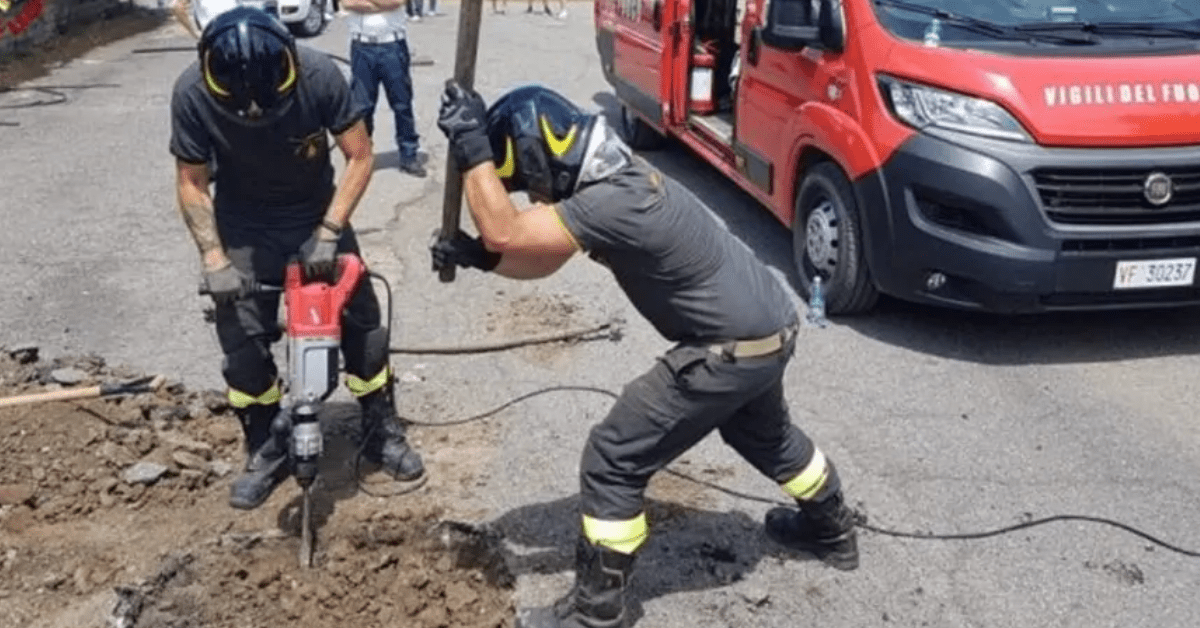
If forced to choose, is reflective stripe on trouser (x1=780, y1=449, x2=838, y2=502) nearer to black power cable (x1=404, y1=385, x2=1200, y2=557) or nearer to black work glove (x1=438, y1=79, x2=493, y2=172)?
black power cable (x1=404, y1=385, x2=1200, y2=557)

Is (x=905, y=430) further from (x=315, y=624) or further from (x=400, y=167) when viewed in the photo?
(x=400, y=167)

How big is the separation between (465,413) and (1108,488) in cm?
258

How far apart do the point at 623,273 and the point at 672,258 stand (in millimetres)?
170

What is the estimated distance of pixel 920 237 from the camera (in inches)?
249

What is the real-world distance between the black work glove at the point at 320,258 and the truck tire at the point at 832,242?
2.91 meters

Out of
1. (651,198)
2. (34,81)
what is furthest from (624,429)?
(34,81)

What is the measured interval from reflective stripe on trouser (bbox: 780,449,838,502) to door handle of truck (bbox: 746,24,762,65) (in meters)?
3.82

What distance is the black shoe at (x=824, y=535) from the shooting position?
14.9ft

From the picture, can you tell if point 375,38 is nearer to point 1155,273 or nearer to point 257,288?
point 257,288

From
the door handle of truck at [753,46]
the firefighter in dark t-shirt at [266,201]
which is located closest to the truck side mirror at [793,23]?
the door handle of truck at [753,46]

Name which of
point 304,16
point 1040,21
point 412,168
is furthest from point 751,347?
point 304,16

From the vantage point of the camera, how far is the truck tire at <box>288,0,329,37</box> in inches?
762

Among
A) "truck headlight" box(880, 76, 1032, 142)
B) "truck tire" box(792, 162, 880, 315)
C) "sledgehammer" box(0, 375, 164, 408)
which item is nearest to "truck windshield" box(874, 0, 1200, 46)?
"truck headlight" box(880, 76, 1032, 142)

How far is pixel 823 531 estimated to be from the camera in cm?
456
